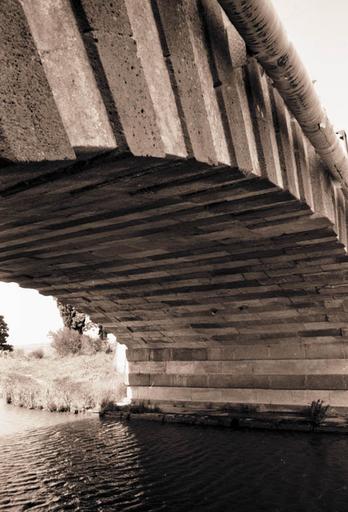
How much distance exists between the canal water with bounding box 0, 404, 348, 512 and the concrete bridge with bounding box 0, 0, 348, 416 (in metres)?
1.32

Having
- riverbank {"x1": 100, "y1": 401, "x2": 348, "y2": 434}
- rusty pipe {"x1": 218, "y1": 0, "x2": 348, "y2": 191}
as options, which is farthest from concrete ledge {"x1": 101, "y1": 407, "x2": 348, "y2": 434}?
rusty pipe {"x1": 218, "y1": 0, "x2": 348, "y2": 191}

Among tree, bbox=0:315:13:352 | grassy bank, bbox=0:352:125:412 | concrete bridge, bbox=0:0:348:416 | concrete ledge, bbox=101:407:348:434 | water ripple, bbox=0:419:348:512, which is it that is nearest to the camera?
concrete bridge, bbox=0:0:348:416

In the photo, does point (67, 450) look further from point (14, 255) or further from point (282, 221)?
point (282, 221)

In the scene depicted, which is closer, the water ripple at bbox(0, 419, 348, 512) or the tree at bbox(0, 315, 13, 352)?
the water ripple at bbox(0, 419, 348, 512)

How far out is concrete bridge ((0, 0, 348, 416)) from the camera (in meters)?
1.75

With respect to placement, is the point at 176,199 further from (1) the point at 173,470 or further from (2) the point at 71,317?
(2) the point at 71,317

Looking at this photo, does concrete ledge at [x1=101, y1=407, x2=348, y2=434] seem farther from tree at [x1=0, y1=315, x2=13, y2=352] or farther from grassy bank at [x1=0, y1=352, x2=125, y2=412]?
tree at [x1=0, y1=315, x2=13, y2=352]

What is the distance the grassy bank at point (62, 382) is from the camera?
444 inches

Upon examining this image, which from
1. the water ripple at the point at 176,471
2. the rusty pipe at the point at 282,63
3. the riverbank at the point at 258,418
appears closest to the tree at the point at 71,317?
the riverbank at the point at 258,418

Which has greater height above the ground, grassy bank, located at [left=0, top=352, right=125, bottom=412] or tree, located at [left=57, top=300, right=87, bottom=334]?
tree, located at [left=57, top=300, right=87, bottom=334]

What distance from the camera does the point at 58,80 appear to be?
169 cm

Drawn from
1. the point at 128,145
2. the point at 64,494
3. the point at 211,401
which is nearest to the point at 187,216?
the point at 128,145

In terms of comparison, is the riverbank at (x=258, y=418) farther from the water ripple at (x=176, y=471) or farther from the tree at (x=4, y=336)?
the tree at (x=4, y=336)

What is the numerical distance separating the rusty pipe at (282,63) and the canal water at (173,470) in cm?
385
